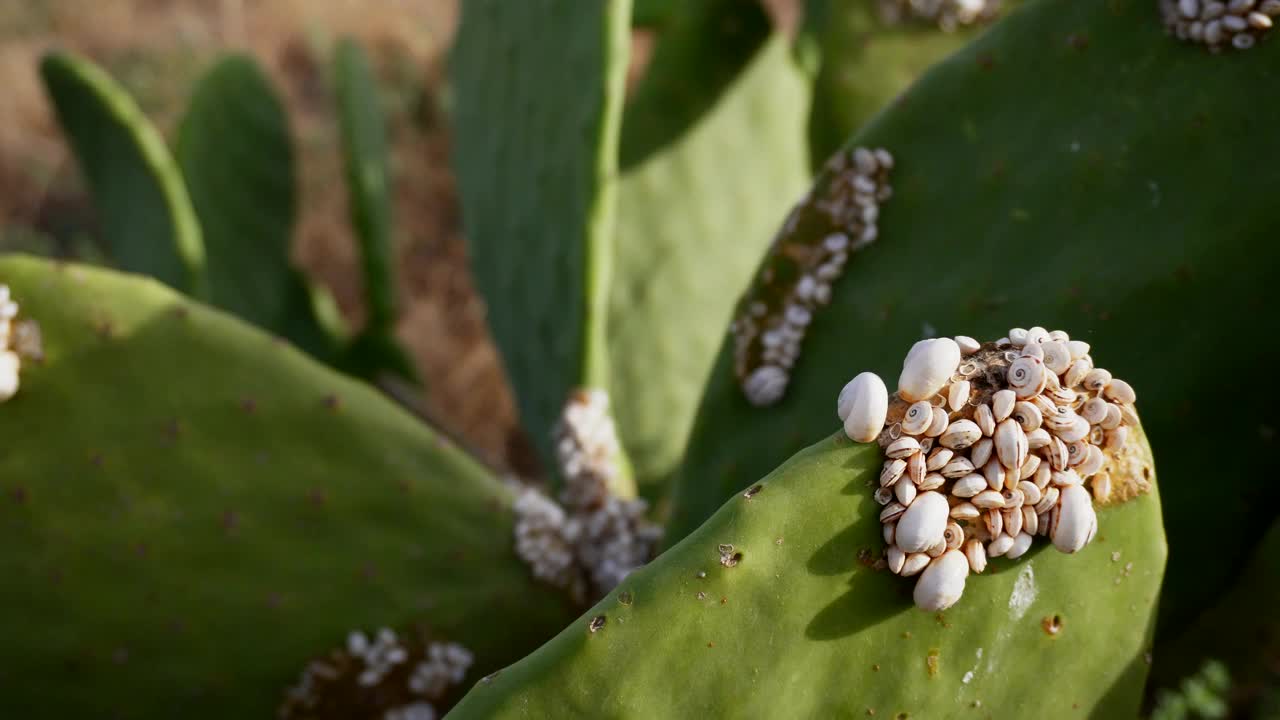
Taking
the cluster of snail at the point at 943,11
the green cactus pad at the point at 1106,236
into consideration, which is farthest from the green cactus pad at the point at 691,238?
the green cactus pad at the point at 1106,236

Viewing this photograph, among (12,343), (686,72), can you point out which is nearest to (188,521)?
(12,343)

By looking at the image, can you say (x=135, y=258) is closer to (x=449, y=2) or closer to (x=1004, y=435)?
(x=1004, y=435)

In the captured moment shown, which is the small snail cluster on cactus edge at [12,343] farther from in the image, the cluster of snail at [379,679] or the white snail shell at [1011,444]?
the white snail shell at [1011,444]

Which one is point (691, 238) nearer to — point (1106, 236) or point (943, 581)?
point (1106, 236)

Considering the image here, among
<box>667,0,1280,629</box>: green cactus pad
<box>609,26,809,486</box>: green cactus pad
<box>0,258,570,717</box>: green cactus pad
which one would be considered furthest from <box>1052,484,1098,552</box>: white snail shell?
<box>609,26,809,486</box>: green cactus pad

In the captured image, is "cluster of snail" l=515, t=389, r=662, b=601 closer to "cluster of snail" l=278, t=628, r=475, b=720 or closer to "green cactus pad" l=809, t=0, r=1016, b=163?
"cluster of snail" l=278, t=628, r=475, b=720

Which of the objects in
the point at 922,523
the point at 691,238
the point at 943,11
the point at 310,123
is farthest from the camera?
the point at 310,123

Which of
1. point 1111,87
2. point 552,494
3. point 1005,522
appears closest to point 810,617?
point 1005,522
